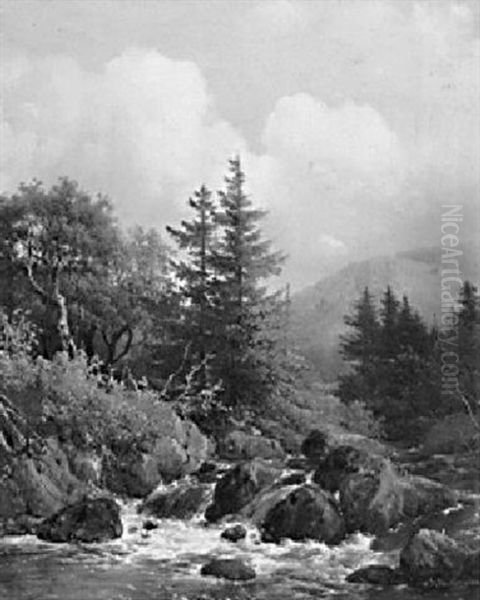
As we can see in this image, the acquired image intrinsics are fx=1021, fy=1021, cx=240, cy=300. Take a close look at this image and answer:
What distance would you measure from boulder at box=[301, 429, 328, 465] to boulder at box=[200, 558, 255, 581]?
677cm

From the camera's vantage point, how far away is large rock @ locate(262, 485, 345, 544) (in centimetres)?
1408

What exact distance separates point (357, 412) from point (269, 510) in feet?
27.3

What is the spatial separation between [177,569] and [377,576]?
2539 mm

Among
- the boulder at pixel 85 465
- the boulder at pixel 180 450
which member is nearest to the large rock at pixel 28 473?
the boulder at pixel 85 465

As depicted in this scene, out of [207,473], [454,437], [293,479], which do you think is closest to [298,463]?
[207,473]

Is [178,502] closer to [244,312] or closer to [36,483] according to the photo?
[36,483]

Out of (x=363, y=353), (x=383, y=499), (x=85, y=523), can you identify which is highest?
(x=363, y=353)

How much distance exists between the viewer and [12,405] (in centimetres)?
1705

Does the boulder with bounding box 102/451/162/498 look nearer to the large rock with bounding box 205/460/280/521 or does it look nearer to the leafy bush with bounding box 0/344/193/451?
the leafy bush with bounding box 0/344/193/451

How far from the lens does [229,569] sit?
12.2 meters

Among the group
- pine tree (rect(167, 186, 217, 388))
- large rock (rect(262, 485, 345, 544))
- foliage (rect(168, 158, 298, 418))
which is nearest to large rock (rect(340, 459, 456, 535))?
large rock (rect(262, 485, 345, 544))

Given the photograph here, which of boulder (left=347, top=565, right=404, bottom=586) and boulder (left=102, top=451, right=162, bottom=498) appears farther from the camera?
boulder (left=102, top=451, right=162, bottom=498)

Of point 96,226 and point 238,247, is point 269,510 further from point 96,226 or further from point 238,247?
point 96,226

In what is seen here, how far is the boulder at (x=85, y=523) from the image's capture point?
14312 mm
